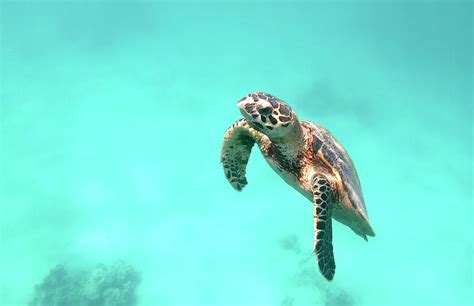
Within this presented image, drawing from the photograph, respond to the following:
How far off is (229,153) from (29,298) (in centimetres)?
1674

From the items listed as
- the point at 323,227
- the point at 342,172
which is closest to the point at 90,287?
the point at 342,172

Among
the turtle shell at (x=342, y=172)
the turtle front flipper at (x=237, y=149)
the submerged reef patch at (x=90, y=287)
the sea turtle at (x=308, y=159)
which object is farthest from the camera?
the submerged reef patch at (x=90, y=287)

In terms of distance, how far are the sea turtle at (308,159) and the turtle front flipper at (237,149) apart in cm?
1

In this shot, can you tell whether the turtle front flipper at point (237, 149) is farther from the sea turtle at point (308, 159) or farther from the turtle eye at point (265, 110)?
the turtle eye at point (265, 110)

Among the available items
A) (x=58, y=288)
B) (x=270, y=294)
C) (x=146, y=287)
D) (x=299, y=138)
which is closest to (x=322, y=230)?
(x=299, y=138)

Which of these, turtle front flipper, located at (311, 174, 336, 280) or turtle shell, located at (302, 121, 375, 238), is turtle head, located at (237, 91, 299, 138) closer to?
turtle shell, located at (302, 121, 375, 238)

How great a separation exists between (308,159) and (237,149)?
1407mm

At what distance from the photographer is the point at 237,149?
687 centimetres

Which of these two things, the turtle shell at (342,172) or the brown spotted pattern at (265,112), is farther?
the turtle shell at (342,172)

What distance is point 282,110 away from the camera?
5.40m

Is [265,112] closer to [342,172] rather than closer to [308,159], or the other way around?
[308,159]

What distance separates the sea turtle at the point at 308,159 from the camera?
531 cm

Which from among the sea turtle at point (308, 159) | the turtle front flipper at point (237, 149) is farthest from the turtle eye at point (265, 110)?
the turtle front flipper at point (237, 149)

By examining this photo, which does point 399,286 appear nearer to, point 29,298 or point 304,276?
point 304,276
